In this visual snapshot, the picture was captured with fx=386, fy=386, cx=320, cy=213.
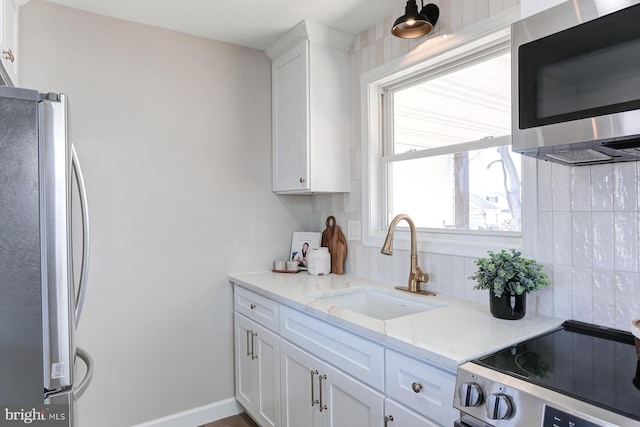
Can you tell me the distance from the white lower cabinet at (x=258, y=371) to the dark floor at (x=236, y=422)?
0.11 metres

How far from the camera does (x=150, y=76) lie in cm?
224

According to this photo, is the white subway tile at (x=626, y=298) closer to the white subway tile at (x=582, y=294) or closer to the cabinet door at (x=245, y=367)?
the white subway tile at (x=582, y=294)

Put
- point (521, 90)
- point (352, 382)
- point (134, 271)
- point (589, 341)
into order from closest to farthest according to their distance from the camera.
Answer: point (521, 90) → point (589, 341) → point (352, 382) → point (134, 271)

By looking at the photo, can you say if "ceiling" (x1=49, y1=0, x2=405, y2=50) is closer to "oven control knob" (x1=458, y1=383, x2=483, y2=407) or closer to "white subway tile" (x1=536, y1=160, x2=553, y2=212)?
"white subway tile" (x1=536, y1=160, x2=553, y2=212)

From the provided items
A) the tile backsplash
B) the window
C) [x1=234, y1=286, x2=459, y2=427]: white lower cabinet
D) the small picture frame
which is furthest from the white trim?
[x1=234, y1=286, x2=459, y2=427]: white lower cabinet

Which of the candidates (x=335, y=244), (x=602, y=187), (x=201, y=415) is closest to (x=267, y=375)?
(x=201, y=415)

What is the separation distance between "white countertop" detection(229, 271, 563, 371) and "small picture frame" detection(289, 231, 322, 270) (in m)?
0.65

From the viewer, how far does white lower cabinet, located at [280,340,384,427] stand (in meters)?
1.37

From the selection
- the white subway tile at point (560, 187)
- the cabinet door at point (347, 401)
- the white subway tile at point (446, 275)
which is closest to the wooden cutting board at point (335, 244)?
the white subway tile at point (446, 275)

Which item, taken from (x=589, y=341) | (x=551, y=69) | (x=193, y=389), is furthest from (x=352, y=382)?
(x=193, y=389)

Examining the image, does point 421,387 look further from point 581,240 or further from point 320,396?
point 581,240

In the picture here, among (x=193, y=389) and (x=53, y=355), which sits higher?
(x=53, y=355)

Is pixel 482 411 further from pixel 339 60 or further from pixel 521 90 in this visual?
pixel 339 60

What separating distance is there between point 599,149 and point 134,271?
2199 mm
